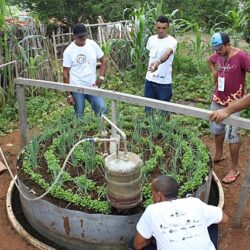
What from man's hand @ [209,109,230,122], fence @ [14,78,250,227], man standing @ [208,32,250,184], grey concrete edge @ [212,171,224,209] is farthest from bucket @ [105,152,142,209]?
man standing @ [208,32,250,184]

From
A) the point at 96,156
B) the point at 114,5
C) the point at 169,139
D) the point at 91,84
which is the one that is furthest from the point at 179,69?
the point at 96,156

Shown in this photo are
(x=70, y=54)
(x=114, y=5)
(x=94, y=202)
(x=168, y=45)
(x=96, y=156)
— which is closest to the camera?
(x=94, y=202)

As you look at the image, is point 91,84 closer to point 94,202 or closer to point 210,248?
point 94,202

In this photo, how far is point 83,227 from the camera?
3.36 metres

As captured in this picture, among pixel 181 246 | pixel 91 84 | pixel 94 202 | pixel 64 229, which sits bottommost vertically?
pixel 64 229

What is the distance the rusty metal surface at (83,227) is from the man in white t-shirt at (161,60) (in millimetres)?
2370

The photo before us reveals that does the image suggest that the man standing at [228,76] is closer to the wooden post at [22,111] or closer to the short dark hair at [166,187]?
the short dark hair at [166,187]

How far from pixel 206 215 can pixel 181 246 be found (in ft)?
0.92

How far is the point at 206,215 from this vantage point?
257 cm

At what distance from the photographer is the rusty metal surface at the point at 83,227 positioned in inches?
129

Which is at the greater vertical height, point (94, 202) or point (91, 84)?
point (91, 84)

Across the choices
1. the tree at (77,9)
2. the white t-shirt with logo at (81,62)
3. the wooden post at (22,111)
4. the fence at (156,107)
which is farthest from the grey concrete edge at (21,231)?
the tree at (77,9)

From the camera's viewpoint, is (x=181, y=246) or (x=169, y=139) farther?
(x=169, y=139)

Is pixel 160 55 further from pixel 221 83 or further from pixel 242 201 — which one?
pixel 242 201
